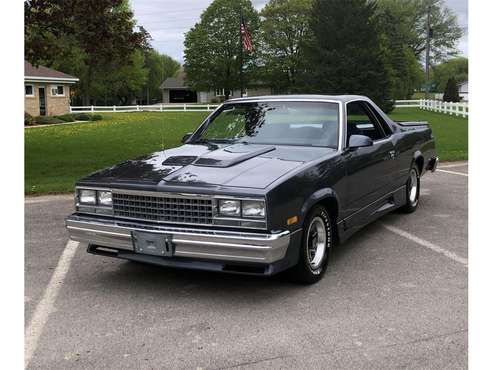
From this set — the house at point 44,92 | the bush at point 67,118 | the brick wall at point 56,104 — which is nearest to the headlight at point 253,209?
the bush at point 67,118

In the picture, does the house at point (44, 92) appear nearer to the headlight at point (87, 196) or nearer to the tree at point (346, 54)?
the tree at point (346, 54)

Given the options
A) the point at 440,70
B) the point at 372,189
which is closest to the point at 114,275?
the point at 372,189

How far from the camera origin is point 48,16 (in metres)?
12.4

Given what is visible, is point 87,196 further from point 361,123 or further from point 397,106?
point 397,106

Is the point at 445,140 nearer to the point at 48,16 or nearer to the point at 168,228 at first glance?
the point at 48,16

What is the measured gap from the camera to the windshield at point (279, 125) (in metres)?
5.57

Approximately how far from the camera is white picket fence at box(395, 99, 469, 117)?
32562 millimetres

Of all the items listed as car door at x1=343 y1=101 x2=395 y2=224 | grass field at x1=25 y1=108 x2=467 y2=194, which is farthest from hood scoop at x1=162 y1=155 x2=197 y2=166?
grass field at x1=25 y1=108 x2=467 y2=194

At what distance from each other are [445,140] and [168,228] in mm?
15418

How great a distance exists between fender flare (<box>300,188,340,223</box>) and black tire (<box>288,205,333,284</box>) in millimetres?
87

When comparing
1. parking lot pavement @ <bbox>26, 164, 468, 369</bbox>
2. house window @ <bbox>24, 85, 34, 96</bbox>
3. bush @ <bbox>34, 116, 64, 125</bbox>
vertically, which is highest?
house window @ <bbox>24, 85, 34, 96</bbox>

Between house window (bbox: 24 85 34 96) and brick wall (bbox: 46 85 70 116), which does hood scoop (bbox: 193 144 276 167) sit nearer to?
house window (bbox: 24 85 34 96)

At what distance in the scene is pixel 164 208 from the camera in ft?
14.6

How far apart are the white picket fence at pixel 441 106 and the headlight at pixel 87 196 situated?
3002 cm
